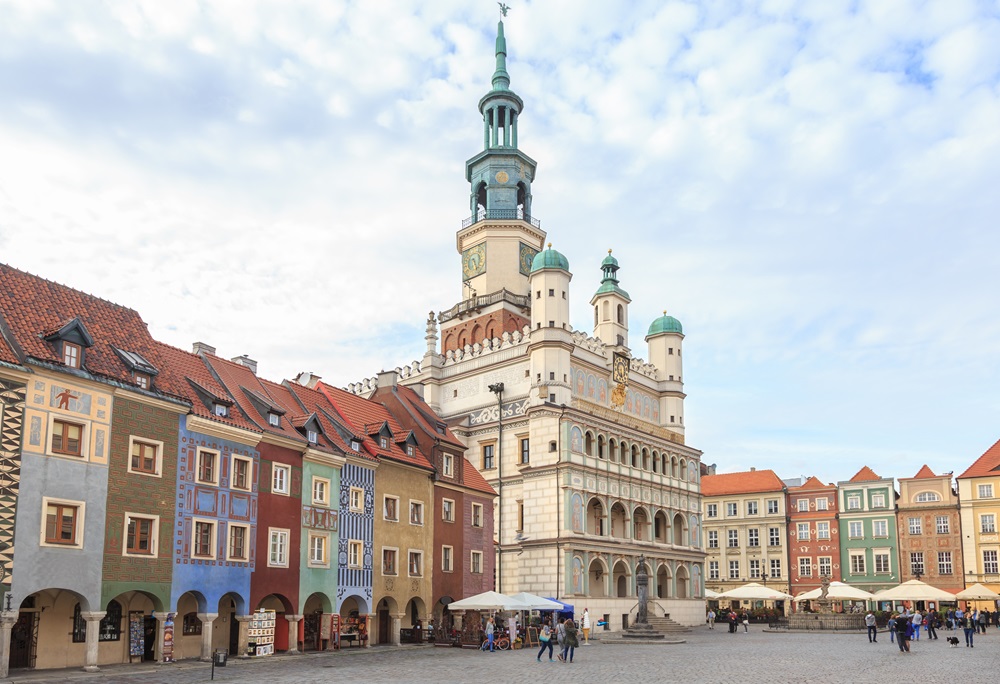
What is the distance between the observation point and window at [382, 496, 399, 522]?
44.0m

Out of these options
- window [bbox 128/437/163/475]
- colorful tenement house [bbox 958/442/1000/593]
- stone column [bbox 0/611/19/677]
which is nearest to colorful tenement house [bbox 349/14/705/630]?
colorful tenement house [bbox 958/442/1000/593]

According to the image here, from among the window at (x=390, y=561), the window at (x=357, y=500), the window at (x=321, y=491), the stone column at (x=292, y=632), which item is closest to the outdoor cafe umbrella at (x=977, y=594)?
the window at (x=390, y=561)

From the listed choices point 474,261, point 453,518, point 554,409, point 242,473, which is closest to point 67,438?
point 242,473

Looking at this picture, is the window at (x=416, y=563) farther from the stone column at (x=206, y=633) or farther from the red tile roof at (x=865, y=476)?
the red tile roof at (x=865, y=476)

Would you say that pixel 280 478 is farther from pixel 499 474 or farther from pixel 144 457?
pixel 499 474

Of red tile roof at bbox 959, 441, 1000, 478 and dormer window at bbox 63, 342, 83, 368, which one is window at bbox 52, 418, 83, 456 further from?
red tile roof at bbox 959, 441, 1000, 478

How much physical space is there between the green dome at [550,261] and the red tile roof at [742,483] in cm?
3878

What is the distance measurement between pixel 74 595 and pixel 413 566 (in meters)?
17.5

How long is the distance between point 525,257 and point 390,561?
35648 millimetres

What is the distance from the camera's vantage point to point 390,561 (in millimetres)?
43969

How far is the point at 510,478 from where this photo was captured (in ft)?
211

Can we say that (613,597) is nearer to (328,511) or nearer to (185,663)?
(328,511)

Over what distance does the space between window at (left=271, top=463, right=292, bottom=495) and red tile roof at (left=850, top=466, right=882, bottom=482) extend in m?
65.4

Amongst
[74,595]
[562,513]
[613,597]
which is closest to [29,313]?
[74,595]
